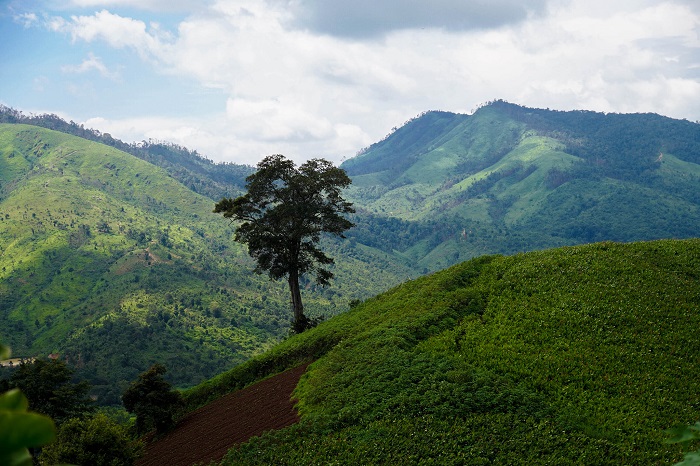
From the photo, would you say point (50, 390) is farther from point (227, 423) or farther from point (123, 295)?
point (123, 295)

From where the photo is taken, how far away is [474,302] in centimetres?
Result: 2245

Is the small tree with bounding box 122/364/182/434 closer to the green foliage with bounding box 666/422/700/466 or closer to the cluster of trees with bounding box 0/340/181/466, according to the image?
the cluster of trees with bounding box 0/340/181/466

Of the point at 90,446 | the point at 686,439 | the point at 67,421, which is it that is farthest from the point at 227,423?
the point at 686,439

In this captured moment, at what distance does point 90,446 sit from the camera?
15.0 metres

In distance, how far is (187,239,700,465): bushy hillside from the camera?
13.3 m

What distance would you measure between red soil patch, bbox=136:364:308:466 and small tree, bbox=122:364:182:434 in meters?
0.81

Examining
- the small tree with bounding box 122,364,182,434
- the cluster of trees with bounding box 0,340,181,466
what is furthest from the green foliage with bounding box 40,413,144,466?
the small tree with bounding box 122,364,182,434

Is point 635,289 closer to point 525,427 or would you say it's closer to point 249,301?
point 525,427

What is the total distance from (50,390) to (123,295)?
380 feet

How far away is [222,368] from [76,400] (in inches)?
3191

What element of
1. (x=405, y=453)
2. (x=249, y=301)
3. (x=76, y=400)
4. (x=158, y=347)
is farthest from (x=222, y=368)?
(x=405, y=453)

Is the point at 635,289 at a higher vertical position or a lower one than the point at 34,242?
lower

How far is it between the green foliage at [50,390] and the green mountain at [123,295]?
223 feet

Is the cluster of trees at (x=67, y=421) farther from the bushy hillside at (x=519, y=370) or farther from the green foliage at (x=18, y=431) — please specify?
the bushy hillside at (x=519, y=370)
